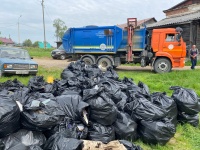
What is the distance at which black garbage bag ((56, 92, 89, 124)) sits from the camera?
308 centimetres

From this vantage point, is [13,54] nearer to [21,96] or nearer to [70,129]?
[21,96]

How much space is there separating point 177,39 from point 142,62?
217cm

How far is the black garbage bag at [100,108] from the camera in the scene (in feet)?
10.2

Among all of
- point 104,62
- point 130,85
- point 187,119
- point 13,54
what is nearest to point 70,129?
point 130,85

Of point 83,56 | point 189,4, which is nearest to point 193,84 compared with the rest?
point 83,56

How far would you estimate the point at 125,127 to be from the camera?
3287mm

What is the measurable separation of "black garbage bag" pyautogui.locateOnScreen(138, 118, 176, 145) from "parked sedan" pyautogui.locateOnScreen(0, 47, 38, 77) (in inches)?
268

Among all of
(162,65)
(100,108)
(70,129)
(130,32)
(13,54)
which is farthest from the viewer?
(130,32)

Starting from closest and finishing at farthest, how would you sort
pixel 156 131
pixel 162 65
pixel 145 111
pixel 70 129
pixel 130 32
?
pixel 70 129 → pixel 156 131 → pixel 145 111 → pixel 162 65 → pixel 130 32

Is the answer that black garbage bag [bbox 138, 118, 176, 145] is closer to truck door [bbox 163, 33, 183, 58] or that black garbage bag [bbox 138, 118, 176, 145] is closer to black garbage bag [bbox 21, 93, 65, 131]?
black garbage bag [bbox 21, 93, 65, 131]

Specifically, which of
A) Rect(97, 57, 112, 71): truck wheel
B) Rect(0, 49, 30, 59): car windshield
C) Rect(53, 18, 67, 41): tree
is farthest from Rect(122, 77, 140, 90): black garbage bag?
Rect(53, 18, 67, 41): tree

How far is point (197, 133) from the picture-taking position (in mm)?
3832

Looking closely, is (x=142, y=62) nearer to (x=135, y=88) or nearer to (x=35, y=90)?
(x=135, y=88)

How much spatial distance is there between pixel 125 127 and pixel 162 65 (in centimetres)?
876
